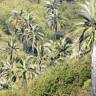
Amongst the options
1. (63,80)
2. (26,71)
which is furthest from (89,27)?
(26,71)

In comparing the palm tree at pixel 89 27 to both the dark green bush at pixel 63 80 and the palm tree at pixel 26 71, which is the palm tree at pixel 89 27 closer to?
the dark green bush at pixel 63 80

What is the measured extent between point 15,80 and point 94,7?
2251 inches

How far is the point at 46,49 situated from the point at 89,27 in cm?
7097

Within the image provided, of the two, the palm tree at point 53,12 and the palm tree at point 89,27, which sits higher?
the palm tree at point 89,27

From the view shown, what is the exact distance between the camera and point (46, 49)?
126188 millimetres

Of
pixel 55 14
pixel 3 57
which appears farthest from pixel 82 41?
pixel 55 14

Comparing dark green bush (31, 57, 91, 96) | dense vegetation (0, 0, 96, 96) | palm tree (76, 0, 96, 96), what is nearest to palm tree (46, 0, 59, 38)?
dense vegetation (0, 0, 96, 96)

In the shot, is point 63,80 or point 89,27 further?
point 63,80

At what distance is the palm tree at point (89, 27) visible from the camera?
53.8 metres

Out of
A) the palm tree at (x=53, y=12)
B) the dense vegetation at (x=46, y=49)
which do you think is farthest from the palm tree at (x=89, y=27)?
the palm tree at (x=53, y=12)

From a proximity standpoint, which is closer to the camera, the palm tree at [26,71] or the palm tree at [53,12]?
the palm tree at [26,71]

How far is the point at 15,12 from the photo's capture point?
17000cm

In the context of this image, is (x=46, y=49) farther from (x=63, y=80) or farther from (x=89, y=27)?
(x=89, y=27)

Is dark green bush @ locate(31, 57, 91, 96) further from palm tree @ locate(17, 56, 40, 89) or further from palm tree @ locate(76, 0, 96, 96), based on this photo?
palm tree @ locate(17, 56, 40, 89)
